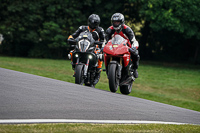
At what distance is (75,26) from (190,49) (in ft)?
48.1

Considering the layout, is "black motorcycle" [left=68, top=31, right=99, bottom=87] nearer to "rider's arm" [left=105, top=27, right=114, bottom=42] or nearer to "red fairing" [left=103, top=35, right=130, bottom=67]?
"rider's arm" [left=105, top=27, right=114, bottom=42]

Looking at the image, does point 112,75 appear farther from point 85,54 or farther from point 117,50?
point 85,54

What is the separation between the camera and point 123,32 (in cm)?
957

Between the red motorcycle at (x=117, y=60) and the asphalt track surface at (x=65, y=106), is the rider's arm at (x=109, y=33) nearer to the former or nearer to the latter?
the red motorcycle at (x=117, y=60)

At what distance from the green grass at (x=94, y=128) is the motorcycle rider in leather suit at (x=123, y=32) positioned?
4118mm

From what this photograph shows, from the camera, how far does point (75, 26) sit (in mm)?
32656

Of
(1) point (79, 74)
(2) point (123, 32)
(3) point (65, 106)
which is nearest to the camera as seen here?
(3) point (65, 106)

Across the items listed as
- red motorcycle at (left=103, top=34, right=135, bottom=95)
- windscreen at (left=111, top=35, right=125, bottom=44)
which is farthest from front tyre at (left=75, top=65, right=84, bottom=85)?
windscreen at (left=111, top=35, right=125, bottom=44)

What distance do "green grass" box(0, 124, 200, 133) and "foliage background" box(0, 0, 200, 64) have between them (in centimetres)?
2138

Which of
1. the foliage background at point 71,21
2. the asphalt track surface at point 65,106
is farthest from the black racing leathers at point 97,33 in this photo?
the foliage background at point 71,21

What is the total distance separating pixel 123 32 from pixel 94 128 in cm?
523

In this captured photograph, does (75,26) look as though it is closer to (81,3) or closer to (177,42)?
(81,3)

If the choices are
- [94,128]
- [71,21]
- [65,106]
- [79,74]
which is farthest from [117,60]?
[71,21]

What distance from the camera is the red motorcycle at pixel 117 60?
864 cm
